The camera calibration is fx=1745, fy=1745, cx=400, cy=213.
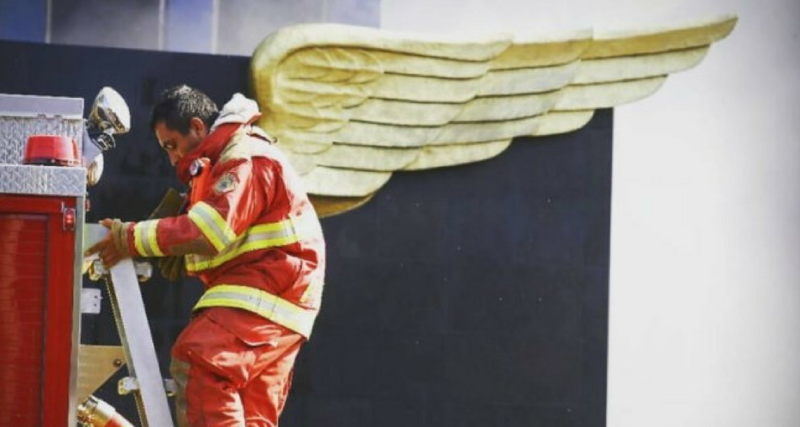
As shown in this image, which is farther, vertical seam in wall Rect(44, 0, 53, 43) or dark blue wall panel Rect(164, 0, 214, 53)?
dark blue wall panel Rect(164, 0, 214, 53)

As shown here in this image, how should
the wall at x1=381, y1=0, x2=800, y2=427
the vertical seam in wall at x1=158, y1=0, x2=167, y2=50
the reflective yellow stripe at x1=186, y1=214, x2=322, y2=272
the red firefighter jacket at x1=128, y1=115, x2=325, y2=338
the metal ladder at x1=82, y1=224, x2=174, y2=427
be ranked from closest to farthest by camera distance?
the metal ladder at x1=82, y1=224, x2=174, y2=427 → the red firefighter jacket at x1=128, y1=115, x2=325, y2=338 → the reflective yellow stripe at x1=186, y1=214, x2=322, y2=272 → the vertical seam in wall at x1=158, y1=0, x2=167, y2=50 → the wall at x1=381, y1=0, x2=800, y2=427

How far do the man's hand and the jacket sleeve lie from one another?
0.02 meters

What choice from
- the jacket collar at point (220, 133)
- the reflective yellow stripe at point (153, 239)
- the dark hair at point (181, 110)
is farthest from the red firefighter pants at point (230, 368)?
the dark hair at point (181, 110)

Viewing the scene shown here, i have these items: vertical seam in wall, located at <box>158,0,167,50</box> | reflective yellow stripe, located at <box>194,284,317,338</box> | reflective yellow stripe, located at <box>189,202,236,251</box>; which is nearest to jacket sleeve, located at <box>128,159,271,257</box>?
reflective yellow stripe, located at <box>189,202,236,251</box>

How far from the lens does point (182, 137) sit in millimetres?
4676

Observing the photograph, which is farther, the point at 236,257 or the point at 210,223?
the point at 236,257

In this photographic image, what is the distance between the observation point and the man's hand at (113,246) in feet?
14.0

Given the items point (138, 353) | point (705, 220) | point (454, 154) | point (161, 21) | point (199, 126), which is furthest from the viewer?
point (705, 220)

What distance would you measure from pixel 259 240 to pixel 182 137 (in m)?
0.35

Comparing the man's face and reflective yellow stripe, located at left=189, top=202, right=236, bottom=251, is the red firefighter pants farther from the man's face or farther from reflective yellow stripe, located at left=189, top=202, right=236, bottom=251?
the man's face

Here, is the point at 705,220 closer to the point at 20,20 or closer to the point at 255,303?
the point at 20,20

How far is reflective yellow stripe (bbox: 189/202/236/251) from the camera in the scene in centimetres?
442

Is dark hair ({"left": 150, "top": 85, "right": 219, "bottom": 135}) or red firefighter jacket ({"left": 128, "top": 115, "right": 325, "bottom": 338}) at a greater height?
dark hair ({"left": 150, "top": 85, "right": 219, "bottom": 135})

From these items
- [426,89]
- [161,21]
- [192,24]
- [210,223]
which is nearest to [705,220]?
[426,89]
